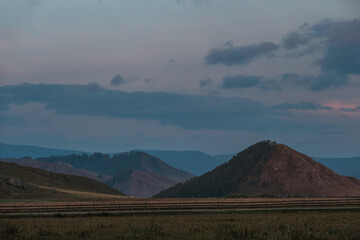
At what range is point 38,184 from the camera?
488ft

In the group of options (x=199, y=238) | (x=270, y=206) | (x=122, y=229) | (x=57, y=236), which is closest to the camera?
(x=199, y=238)

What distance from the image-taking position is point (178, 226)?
130 feet

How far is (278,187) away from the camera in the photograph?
653 feet

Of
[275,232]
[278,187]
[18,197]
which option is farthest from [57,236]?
[278,187]

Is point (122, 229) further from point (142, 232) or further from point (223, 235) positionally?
point (223, 235)

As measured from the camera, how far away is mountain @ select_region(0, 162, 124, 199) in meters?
116

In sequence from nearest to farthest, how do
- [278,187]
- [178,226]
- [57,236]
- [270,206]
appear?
[57,236], [178,226], [270,206], [278,187]

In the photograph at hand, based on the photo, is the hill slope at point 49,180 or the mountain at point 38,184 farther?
the hill slope at point 49,180

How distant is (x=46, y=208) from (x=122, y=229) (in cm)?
3012

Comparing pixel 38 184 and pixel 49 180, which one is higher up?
pixel 49 180

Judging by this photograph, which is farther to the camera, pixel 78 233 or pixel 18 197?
pixel 18 197

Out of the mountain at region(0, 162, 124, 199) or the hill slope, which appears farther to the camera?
the hill slope

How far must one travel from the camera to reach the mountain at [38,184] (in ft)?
380

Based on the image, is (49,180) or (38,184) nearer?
(38,184)
